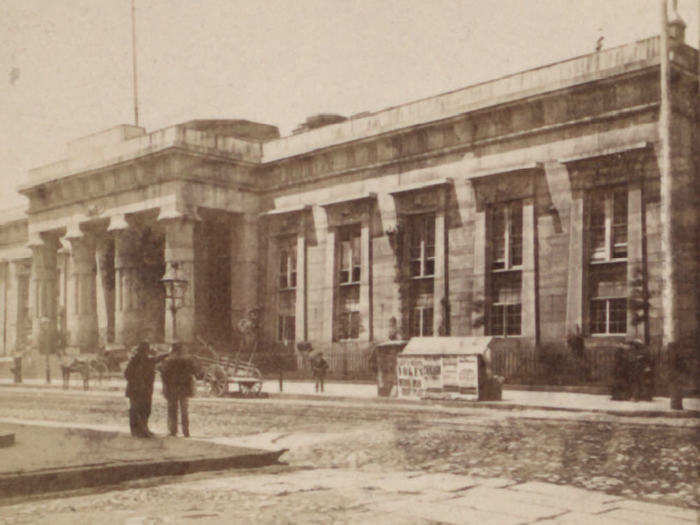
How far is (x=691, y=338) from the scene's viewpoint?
75.8ft

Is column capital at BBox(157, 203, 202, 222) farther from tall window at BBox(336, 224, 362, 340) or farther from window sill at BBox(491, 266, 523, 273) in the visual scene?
window sill at BBox(491, 266, 523, 273)

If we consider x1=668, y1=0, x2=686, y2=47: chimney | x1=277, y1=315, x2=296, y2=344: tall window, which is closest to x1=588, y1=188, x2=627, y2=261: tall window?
x1=668, y1=0, x2=686, y2=47: chimney

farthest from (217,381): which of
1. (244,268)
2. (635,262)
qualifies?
(635,262)

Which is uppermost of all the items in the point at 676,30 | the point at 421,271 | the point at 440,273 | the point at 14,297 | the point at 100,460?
the point at 676,30

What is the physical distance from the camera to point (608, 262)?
85.8 ft

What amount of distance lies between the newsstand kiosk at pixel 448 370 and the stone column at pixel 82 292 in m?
24.9

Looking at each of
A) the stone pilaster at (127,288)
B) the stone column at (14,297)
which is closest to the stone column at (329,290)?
the stone pilaster at (127,288)

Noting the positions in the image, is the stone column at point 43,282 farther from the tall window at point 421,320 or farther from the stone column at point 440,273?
the stone column at point 440,273

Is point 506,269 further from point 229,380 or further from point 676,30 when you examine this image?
point 229,380

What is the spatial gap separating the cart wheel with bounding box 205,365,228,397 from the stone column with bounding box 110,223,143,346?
12906 mm

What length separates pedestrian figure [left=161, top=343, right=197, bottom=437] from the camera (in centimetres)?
1366

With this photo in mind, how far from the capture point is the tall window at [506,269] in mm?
28828

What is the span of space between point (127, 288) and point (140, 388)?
88.0 feet

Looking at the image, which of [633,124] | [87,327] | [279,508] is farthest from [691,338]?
[87,327]
